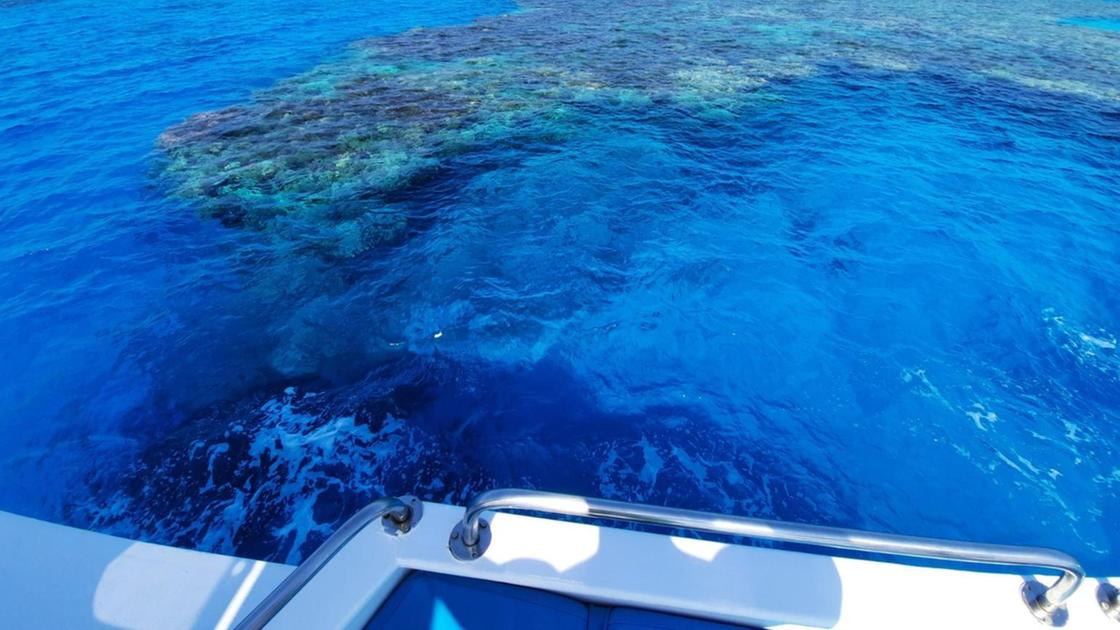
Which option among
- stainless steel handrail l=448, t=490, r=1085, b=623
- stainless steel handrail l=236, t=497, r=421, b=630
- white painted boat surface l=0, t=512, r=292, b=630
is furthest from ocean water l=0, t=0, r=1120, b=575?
stainless steel handrail l=448, t=490, r=1085, b=623

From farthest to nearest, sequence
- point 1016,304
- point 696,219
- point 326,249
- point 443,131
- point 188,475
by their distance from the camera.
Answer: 1. point 443,131
2. point 696,219
3. point 326,249
4. point 1016,304
5. point 188,475

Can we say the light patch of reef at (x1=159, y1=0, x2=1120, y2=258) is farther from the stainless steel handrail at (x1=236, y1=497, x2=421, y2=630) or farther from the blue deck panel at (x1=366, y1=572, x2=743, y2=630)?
the blue deck panel at (x1=366, y1=572, x2=743, y2=630)

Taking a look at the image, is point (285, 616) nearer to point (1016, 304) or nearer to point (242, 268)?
point (242, 268)

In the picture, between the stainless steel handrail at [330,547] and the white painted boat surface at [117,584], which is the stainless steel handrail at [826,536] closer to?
the stainless steel handrail at [330,547]

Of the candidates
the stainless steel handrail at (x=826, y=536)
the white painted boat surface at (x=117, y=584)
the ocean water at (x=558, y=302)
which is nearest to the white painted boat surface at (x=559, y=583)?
the white painted boat surface at (x=117, y=584)

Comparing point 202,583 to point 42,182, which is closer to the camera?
point 202,583

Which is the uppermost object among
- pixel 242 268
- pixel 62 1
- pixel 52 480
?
pixel 62 1

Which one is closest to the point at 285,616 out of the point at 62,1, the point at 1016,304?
the point at 1016,304

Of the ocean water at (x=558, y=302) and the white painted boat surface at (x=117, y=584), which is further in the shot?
the ocean water at (x=558, y=302)

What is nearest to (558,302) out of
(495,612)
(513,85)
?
(495,612)
